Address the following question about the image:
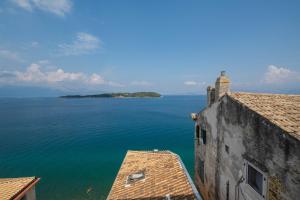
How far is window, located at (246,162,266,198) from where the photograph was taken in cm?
891

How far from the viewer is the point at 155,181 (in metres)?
16.3

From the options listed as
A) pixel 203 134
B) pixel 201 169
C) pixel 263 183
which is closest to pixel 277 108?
pixel 263 183

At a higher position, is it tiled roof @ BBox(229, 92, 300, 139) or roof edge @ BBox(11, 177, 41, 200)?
tiled roof @ BBox(229, 92, 300, 139)

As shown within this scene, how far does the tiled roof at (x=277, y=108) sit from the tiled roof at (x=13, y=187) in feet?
57.5

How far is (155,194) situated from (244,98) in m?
9.09

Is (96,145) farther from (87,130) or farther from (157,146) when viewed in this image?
(87,130)

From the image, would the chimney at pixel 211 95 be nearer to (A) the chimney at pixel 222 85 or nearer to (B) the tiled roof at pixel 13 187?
(A) the chimney at pixel 222 85

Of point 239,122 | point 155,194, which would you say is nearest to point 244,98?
point 239,122

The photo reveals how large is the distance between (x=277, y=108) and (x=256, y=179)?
11.9ft

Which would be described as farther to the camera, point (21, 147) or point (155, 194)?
point (21, 147)

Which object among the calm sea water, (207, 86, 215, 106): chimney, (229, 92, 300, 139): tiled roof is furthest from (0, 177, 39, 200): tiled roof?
(229, 92, 300, 139): tiled roof

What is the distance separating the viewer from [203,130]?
17.2 metres

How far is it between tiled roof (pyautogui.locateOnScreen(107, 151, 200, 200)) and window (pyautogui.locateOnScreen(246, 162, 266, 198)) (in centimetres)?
410

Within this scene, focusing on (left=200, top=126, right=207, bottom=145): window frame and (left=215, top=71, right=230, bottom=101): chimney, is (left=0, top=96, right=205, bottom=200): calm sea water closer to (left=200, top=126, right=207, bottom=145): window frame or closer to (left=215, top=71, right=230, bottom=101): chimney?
(left=200, top=126, right=207, bottom=145): window frame
